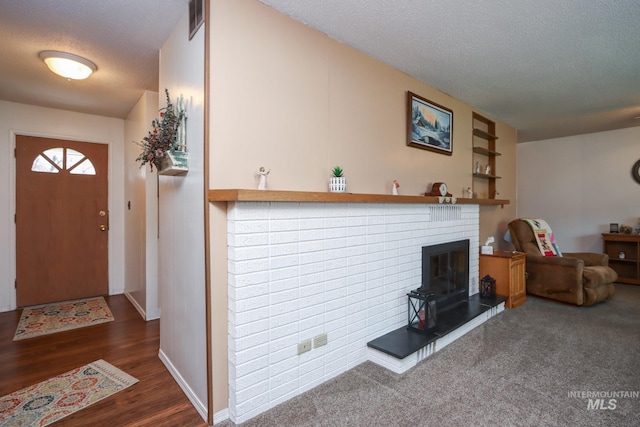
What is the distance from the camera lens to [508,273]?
361 cm

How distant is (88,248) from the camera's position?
13.4 ft

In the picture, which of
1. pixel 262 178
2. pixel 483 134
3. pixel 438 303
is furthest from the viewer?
pixel 483 134

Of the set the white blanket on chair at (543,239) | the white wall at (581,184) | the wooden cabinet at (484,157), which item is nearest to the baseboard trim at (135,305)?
the wooden cabinet at (484,157)

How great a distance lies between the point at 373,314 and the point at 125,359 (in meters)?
2.02

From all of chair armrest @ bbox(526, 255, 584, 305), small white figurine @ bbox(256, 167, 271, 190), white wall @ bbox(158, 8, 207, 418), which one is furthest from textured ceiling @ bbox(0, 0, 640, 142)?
chair armrest @ bbox(526, 255, 584, 305)

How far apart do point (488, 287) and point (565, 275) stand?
3.42 ft

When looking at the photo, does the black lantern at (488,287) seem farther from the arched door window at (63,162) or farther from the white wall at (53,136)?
the arched door window at (63,162)

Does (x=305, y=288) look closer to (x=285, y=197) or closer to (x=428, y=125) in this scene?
(x=285, y=197)

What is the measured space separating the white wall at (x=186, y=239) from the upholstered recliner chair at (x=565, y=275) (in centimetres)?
405

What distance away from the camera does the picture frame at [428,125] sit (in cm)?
303

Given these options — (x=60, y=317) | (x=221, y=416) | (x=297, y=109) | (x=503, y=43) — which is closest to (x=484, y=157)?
(x=503, y=43)

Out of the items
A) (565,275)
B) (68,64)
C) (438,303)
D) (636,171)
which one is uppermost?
(68,64)

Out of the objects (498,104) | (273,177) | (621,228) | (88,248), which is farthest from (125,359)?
(621,228)

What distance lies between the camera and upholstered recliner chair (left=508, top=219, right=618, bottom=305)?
3.59 m
